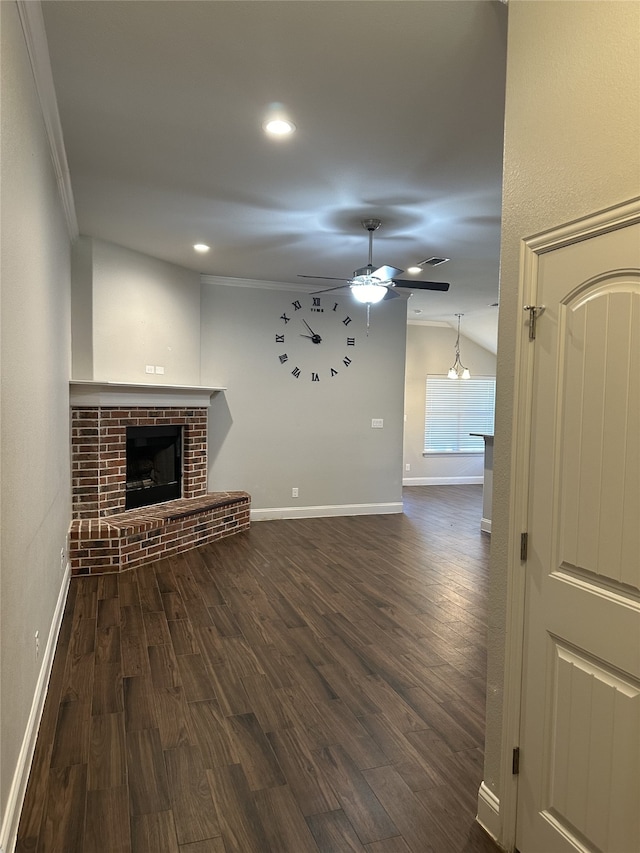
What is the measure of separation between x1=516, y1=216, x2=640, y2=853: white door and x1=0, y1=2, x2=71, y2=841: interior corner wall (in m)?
1.65

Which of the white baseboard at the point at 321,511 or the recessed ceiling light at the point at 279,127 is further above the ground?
the recessed ceiling light at the point at 279,127

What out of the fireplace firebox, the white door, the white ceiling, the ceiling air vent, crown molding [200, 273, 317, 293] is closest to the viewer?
the white door

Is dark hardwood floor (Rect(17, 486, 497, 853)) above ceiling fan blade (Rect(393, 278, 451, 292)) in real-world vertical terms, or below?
below

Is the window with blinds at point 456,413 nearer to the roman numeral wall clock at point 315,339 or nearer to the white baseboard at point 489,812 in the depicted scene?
the roman numeral wall clock at point 315,339

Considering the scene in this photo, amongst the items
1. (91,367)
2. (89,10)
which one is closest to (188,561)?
(91,367)

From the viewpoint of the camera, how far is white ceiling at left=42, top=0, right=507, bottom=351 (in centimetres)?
210

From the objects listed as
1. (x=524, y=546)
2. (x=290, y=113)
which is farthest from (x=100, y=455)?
(x=524, y=546)

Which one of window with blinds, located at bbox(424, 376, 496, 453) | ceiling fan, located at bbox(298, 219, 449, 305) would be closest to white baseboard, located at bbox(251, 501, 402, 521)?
window with blinds, located at bbox(424, 376, 496, 453)

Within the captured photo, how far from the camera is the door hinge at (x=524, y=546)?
70.4 inches

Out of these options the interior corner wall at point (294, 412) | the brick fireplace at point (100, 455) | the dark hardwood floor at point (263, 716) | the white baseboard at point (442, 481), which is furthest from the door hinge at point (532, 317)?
the white baseboard at point (442, 481)

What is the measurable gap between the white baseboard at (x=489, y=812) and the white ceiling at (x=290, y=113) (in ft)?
9.17

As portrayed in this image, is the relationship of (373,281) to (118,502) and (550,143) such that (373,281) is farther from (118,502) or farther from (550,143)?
(118,502)

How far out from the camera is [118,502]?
5148 mm

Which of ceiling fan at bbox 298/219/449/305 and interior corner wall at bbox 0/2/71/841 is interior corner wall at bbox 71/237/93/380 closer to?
interior corner wall at bbox 0/2/71/841
